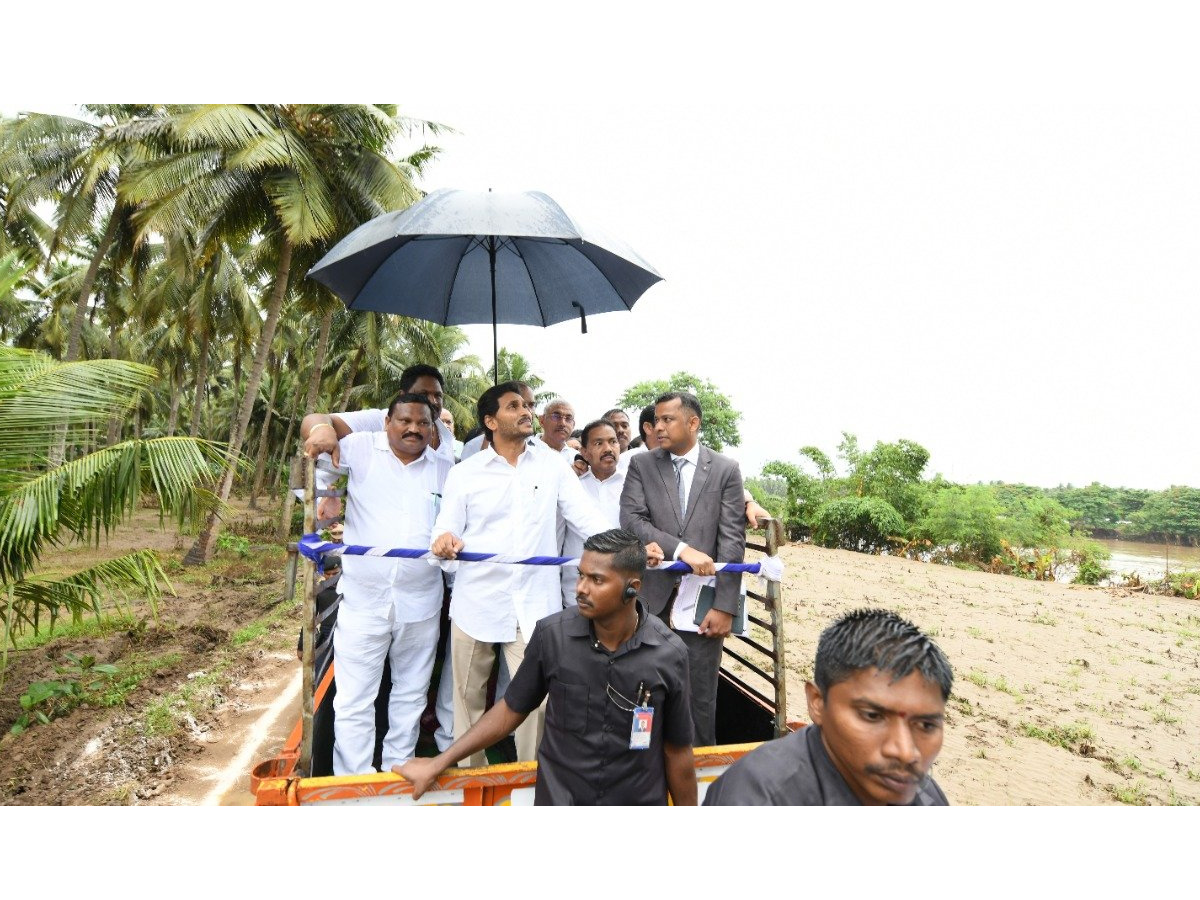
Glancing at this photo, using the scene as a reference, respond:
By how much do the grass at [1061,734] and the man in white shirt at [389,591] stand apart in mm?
7408

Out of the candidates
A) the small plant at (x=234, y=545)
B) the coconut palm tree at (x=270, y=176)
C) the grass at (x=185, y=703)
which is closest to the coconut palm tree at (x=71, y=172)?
the coconut palm tree at (x=270, y=176)

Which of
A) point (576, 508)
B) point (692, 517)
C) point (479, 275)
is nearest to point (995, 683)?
point (692, 517)

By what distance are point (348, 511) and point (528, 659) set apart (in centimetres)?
168

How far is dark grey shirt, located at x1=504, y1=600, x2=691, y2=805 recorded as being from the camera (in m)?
2.18

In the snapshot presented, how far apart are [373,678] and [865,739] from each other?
8.30 ft

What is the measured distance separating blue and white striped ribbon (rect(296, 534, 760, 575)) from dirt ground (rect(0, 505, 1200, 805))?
A: 9.81 feet

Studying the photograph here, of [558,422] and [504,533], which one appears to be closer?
[504,533]

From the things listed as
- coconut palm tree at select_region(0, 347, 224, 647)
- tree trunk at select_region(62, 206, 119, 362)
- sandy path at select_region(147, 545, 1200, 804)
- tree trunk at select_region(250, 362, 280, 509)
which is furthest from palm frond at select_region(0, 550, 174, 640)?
tree trunk at select_region(250, 362, 280, 509)

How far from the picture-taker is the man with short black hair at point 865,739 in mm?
1349

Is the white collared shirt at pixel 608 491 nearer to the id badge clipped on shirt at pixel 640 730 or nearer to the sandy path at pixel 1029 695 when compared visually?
the id badge clipped on shirt at pixel 640 730

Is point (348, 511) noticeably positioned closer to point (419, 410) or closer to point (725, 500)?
point (419, 410)

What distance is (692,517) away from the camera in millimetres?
3447

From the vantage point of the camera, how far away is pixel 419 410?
11.4 feet

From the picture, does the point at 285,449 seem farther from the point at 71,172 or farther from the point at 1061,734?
the point at 1061,734
